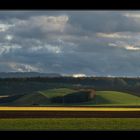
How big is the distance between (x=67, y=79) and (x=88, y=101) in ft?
12.7

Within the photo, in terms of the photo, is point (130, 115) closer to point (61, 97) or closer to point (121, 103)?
point (121, 103)

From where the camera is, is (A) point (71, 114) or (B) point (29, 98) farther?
(A) point (71, 114)
